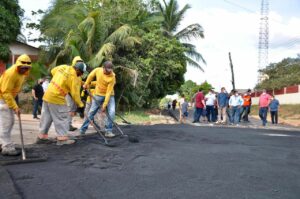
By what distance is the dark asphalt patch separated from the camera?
455 centimetres

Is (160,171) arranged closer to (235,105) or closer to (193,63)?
(235,105)

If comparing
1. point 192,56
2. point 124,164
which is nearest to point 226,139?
point 124,164

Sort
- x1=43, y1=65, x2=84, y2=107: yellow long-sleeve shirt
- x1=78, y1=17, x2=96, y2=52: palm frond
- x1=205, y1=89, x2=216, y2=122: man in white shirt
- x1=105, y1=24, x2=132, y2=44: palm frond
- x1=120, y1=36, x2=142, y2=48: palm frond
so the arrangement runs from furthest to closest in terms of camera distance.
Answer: x1=120, y1=36, x2=142, y2=48: palm frond
x1=105, y1=24, x2=132, y2=44: palm frond
x1=205, y1=89, x2=216, y2=122: man in white shirt
x1=78, y1=17, x2=96, y2=52: palm frond
x1=43, y1=65, x2=84, y2=107: yellow long-sleeve shirt

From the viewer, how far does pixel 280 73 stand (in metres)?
42.5

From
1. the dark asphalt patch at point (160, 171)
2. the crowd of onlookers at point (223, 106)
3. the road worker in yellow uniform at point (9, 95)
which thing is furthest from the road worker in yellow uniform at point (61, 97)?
the crowd of onlookers at point (223, 106)

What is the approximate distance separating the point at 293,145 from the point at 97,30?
36.0 feet

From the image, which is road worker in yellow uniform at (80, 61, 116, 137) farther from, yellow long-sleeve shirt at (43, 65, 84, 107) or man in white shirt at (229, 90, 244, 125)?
man in white shirt at (229, 90, 244, 125)

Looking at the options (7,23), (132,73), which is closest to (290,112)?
(132,73)

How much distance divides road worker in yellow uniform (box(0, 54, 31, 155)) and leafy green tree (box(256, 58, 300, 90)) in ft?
108

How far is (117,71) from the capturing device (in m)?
18.6

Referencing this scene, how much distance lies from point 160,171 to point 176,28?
25.8 m

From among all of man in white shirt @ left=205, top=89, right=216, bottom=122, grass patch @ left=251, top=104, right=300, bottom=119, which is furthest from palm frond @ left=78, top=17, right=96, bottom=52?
grass patch @ left=251, top=104, right=300, bottom=119

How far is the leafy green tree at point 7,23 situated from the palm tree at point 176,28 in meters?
10.8

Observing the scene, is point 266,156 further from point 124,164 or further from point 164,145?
point 124,164
